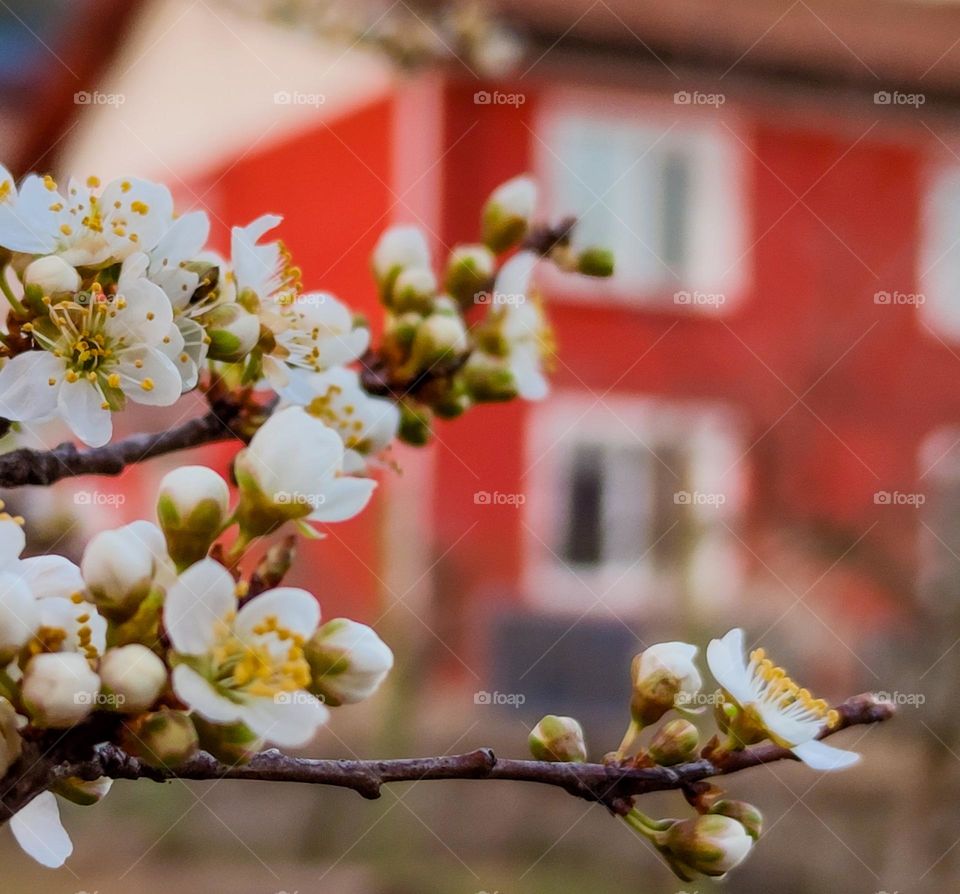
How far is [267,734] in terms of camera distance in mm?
493

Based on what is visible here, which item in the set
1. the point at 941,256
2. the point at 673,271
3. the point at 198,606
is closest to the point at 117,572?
the point at 198,606

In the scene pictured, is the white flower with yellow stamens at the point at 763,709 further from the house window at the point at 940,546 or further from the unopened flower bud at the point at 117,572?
the house window at the point at 940,546

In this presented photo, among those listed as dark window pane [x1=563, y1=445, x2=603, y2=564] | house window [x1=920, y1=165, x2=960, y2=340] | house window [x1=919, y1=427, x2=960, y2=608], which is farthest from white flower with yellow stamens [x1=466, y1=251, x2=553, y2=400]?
house window [x1=920, y1=165, x2=960, y2=340]

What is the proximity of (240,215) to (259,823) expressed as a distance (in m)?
3.41

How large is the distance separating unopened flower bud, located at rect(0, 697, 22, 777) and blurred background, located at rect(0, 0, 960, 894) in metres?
2.24

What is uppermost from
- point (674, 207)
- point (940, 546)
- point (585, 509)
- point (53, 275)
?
point (53, 275)

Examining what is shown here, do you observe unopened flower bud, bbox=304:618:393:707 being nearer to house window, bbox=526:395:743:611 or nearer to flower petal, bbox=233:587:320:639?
flower petal, bbox=233:587:320:639

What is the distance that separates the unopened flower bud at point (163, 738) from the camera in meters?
0.48

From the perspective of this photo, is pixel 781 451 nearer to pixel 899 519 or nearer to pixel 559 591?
pixel 899 519

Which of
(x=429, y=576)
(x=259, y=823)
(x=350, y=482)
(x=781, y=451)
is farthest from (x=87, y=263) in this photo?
(x=781, y=451)

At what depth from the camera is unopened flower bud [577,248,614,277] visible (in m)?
0.87

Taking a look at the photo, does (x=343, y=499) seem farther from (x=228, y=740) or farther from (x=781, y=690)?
(x=781, y=690)

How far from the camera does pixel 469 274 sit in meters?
0.87

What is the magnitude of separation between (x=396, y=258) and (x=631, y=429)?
5178mm
